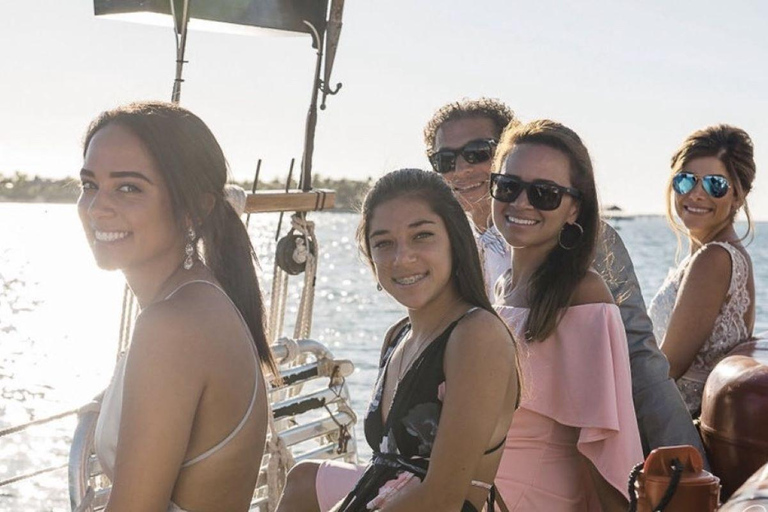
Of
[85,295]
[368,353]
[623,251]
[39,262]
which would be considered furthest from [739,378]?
[39,262]

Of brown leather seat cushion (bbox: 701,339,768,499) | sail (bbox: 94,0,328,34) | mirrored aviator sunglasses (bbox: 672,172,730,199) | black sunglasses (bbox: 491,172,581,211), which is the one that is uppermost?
sail (bbox: 94,0,328,34)

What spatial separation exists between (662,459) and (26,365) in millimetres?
19421

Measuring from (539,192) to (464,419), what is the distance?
775mm

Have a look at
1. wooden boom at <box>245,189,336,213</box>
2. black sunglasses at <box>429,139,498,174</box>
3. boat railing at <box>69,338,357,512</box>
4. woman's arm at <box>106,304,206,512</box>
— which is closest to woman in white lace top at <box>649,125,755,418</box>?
black sunglasses at <box>429,139,498,174</box>

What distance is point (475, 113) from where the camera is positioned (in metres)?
4.18

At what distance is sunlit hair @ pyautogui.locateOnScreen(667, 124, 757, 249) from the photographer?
14.3 ft

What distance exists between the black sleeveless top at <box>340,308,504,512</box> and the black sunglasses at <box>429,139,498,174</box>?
132 cm

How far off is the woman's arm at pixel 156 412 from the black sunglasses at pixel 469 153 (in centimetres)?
172

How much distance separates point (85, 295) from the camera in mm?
41594

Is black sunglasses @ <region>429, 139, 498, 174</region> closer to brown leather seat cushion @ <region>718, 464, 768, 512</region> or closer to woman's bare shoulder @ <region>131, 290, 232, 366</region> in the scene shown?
woman's bare shoulder @ <region>131, 290, 232, 366</region>

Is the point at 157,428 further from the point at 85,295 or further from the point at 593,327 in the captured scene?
the point at 85,295

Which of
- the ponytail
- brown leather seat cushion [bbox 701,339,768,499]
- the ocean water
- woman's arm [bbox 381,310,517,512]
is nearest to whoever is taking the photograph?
woman's arm [bbox 381,310,517,512]

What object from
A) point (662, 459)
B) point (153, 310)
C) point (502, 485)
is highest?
point (153, 310)

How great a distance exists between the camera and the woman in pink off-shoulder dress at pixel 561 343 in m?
3.20
